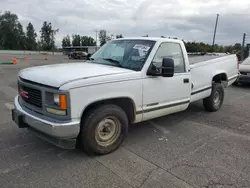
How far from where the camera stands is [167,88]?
4227mm

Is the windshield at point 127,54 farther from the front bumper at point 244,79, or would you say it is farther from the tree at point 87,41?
the tree at point 87,41

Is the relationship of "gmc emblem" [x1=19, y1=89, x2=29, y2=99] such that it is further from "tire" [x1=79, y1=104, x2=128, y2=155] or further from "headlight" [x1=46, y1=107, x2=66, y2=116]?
"tire" [x1=79, y1=104, x2=128, y2=155]

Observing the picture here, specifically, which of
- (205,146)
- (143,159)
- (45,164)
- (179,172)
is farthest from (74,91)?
(205,146)

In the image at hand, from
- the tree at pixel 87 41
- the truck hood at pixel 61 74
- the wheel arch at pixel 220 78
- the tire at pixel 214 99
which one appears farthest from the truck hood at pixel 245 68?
the tree at pixel 87 41

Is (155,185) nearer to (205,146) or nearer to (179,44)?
(205,146)

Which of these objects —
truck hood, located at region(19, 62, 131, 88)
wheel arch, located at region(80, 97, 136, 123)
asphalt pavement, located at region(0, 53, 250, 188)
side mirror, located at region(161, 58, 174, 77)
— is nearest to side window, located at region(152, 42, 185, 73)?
side mirror, located at region(161, 58, 174, 77)

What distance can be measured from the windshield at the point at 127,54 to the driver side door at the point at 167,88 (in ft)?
0.73

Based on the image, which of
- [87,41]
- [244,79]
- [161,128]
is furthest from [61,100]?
[87,41]

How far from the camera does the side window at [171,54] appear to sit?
4156 mm

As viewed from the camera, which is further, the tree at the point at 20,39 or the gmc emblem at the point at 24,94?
the tree at the point at 20,39

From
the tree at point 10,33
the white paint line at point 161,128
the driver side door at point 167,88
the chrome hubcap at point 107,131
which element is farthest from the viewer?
the tree at point 10,33

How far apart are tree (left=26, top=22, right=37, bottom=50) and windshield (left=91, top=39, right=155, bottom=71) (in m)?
101

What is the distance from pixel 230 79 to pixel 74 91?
16.9 feet

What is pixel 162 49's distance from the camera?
429 centimetres
